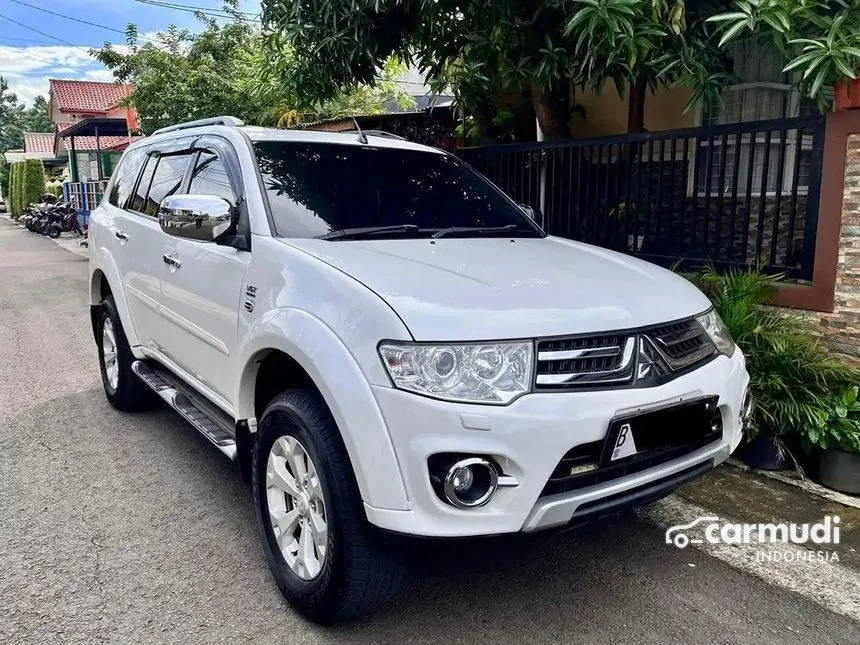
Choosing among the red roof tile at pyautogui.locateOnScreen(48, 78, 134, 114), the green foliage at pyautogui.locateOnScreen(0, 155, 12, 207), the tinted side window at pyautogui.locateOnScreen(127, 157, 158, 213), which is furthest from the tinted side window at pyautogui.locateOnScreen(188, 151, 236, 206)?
the green foliage at pyautogui.locateOnScreen(0, 155, 12, 207)

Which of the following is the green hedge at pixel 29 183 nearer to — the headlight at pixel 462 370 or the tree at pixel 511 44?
the tree at pixel 511 44

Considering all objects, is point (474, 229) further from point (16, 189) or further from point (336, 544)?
point (16, 189)

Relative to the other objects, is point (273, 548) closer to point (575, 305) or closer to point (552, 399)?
point (552, 399)

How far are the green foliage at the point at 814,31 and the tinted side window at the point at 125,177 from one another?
3.88m

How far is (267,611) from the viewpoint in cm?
277

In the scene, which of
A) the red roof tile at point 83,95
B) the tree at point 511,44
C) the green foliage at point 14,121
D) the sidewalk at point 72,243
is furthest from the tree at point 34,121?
the tree at point 511,44

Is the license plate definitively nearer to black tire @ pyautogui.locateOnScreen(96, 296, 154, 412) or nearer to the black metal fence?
the black metal fence

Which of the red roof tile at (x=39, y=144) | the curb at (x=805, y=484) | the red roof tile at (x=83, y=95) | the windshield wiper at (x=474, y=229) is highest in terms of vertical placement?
the red roof tile at (x=83, y=95)

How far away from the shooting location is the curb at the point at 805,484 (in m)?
3.79

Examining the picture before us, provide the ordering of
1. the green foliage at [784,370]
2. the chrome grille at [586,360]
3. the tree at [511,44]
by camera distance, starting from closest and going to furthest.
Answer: the chrome grille at [586,360], the green foliage at [784,370], the tree at [511,44]

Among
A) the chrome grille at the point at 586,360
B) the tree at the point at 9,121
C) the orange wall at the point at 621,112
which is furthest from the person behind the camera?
the tree at the point at 9,121

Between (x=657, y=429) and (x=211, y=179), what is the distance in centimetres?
255

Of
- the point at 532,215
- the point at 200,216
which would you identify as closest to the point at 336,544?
the point at 200,216

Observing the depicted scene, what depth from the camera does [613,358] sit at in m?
2.43
